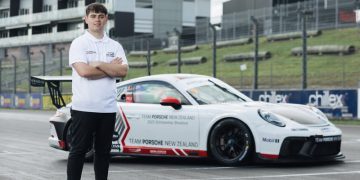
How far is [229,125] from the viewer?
353 inches

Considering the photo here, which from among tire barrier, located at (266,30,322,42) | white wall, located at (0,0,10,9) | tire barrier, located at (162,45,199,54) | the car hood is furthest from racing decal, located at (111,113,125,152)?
white wall, located at (0,0,10,9)

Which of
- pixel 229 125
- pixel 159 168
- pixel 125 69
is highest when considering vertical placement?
pixel 125 69

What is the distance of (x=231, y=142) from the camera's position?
29.3 ft

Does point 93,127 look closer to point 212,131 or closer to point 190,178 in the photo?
point 190,178

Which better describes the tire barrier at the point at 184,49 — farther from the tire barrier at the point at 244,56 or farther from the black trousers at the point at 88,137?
the black trousers at the point at 88,137

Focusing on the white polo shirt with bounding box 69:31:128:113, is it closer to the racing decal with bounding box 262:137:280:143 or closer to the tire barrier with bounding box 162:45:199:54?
the racing decal with bounding box 262:137:280:143

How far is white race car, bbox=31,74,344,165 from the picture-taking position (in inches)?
342

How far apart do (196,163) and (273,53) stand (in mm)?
30970

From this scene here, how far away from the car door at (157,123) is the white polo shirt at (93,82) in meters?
3.47

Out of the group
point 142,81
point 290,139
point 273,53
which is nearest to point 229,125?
point 290,139

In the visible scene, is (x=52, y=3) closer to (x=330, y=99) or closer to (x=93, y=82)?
(x=330, y=99)

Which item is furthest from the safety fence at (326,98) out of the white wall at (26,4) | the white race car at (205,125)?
the white wall at (26,4)

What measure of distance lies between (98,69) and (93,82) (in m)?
0.11

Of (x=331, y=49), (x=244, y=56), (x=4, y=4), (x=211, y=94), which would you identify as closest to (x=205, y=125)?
(x=211, y=94)
